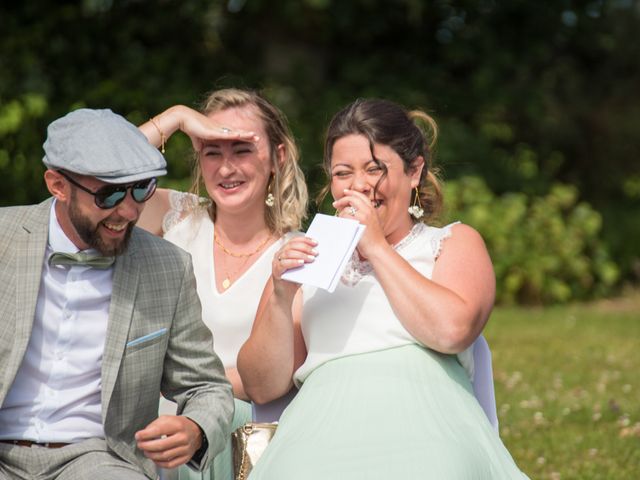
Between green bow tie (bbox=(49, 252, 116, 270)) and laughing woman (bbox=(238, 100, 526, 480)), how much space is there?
590 mm

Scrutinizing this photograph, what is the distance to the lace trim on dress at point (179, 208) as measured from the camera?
458cm

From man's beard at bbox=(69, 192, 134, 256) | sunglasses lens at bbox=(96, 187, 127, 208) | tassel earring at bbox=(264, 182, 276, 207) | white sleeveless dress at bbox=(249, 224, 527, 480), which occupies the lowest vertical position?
white sleeveless dress at bbox=(249, 224, 527, 480)

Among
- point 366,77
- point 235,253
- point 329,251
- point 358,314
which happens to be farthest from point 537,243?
point 329,251

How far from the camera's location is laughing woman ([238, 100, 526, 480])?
3.10 meters

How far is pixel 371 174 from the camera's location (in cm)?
A: 363

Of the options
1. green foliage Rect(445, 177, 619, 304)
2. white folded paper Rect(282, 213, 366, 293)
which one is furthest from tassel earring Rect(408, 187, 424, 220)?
green foliage Rect(445, 177, 619, 304)

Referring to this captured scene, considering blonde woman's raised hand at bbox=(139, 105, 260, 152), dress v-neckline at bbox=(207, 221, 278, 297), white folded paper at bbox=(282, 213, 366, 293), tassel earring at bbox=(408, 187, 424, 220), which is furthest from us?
dress v-neckline at bbox=(207, 221, 278, 297)

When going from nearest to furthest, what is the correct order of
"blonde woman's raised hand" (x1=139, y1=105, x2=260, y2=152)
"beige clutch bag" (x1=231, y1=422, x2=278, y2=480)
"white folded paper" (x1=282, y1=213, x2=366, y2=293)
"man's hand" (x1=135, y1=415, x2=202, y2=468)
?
"man's hand" (x1=135, y1=415, x2=202, y2=468)
"white folded paper" (x1=282, y1=213, x2=366, y2=293)
"beige clutch bag" (x1=231, y1=422, x2=278, y2=480)
"blonde woman's raised hand" (x1=139, y1=105, x2=260, y2=152)

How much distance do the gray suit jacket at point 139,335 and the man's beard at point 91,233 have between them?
0.08 metres

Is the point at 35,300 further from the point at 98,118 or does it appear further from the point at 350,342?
the point at 350,342

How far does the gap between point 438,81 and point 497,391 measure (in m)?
6.98

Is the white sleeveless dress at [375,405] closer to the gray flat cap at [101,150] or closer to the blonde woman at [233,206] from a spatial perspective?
the blonde woman at [233,206]

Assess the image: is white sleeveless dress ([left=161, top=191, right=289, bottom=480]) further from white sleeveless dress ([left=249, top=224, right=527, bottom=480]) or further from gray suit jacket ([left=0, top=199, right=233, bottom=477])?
gray suit jacket ([left=0, top=199, right=233, bottom=477])

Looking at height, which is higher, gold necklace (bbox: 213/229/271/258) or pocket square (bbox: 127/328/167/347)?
pocket square (bbox: 127/328/167/347)
